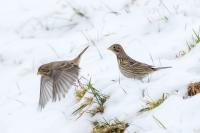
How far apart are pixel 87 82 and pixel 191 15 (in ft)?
5.28

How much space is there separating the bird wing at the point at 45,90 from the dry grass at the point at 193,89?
1.77 metres

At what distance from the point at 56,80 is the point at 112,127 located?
1.23 m

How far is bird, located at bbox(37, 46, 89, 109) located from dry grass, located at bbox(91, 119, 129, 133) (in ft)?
2.80

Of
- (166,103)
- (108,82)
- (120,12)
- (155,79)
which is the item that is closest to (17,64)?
(120,12)

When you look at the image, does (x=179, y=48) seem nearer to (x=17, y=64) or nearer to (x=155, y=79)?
(x=155, y=79)

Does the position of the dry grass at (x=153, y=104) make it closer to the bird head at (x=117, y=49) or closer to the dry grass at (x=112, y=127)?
the dry grass at (x=112, y=127)

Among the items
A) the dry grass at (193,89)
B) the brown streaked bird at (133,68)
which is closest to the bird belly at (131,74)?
the brown streaked bird at (133,68)

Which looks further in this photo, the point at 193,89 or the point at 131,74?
the point at 131,74

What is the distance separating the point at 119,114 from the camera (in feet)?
22.0

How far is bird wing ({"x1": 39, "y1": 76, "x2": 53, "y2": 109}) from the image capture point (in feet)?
25.0

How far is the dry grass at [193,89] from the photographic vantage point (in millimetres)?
6359

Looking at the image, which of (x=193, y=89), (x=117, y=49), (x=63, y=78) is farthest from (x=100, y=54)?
(x=193, y=89)

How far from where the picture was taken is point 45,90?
25.1 ft

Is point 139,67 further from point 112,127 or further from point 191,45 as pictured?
point 112,127
